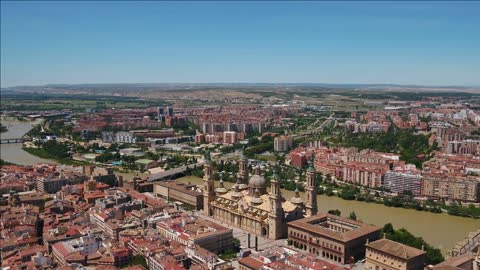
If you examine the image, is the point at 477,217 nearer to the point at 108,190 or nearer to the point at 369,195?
the point at 369,195

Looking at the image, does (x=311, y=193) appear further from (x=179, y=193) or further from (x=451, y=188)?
(x=451, y=188)

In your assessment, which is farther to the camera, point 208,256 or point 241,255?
point 241,255

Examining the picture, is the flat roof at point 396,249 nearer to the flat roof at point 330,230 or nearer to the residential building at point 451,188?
the flat roof at point 330,230

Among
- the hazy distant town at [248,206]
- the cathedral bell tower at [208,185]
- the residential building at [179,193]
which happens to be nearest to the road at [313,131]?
the hazy distant town at [248,206]

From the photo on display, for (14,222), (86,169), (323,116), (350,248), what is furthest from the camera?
(323,116)

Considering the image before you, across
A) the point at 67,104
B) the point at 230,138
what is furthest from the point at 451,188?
the point at 67,104

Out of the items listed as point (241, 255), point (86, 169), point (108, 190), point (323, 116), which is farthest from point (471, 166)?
point (323, 116)
